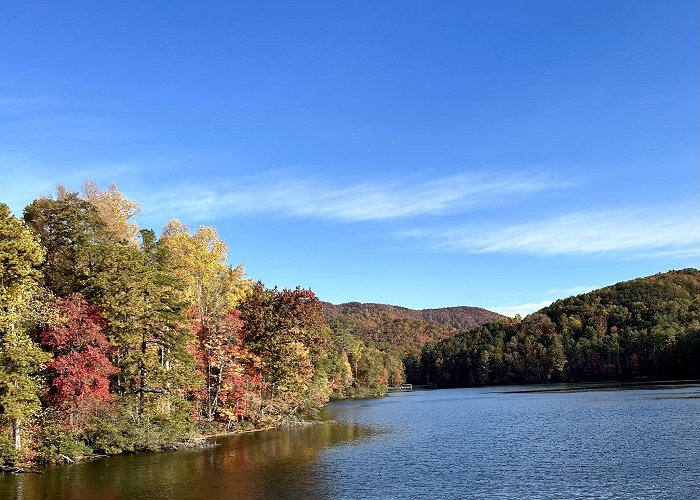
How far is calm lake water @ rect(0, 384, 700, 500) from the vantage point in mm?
30031

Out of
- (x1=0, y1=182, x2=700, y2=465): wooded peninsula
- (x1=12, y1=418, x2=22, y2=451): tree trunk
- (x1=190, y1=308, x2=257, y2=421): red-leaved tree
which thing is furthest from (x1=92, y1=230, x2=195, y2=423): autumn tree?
(x1=12, y1=418, x2=22, y2=451): tree trunk

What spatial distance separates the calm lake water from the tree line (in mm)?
3689

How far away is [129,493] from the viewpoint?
1213 inches

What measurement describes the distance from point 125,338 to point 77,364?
206 inches

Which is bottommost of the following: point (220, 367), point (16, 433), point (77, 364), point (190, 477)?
point (190, 477)

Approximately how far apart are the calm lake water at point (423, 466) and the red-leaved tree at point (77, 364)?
431cm

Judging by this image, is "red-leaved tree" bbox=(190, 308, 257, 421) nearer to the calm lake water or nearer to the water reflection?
the calm lake water

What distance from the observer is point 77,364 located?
1649 inches

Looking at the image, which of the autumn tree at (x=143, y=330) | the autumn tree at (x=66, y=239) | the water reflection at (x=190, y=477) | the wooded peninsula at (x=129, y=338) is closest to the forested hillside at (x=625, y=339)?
the wooded peninsula at (x=129, y=338)

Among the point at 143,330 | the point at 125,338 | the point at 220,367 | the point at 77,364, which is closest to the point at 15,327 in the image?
the point at 77,364

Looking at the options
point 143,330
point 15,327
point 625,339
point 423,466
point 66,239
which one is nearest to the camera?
point 423,466

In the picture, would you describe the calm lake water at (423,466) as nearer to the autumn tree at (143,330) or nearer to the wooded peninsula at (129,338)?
the wooded peninsula at (129,338)

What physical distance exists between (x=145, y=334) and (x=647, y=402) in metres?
63.7

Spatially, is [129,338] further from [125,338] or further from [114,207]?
[114,207]
